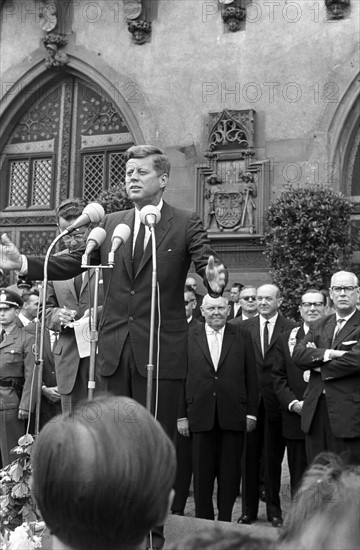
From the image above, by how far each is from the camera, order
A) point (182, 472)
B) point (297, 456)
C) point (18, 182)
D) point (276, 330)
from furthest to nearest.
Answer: point (18, 182) < point (276, 330) < point (182, 472) < point (297, 456)

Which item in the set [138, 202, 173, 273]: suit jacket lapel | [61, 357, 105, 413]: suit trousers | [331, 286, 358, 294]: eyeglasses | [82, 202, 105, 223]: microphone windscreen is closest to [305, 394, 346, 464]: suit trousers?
[331, 286, 358, 294]: eyeglasses

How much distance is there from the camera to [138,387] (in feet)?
15.5

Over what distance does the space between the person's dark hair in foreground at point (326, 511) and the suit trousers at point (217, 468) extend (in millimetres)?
5010

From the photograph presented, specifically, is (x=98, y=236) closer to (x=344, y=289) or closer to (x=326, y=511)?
(x=344, y=289)

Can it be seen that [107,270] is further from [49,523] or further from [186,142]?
[186,142]

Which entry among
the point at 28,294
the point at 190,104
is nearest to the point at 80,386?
the point at 28,294

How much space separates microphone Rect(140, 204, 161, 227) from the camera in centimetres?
459

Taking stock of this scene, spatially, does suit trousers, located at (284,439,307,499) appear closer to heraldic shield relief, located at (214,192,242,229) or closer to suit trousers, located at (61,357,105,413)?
suit trousers, located at (61,357,105,413)

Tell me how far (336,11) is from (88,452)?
11.8 meters

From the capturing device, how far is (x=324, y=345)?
6.50 metres

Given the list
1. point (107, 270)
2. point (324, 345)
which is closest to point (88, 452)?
point (107, 270)

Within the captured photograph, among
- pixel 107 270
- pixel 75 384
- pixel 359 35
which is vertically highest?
pixel 359 35

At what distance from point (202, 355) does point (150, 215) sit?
2682 mm

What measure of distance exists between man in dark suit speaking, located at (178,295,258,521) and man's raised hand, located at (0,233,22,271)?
8.59 ft
